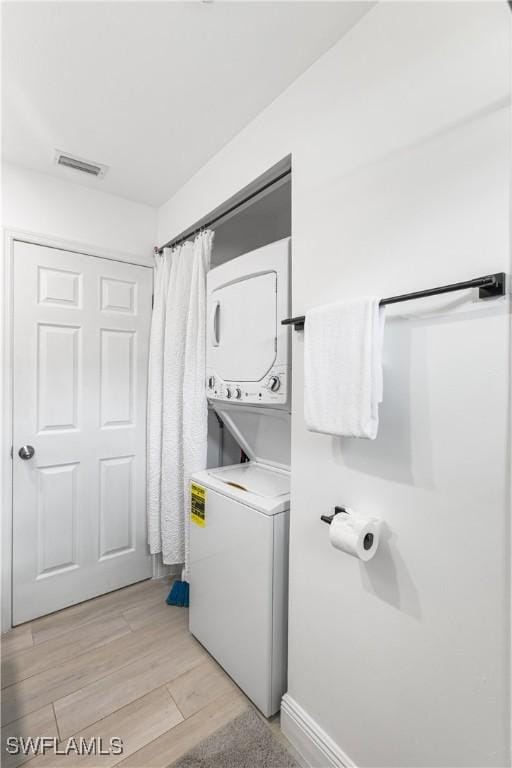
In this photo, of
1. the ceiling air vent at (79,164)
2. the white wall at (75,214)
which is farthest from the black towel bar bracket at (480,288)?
the white wall at (75,214)

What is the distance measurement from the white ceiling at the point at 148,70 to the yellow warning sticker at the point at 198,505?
5.72ft

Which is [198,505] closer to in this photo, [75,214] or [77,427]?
[77,427]

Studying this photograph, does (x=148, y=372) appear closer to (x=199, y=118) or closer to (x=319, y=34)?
(x=199, y=118)

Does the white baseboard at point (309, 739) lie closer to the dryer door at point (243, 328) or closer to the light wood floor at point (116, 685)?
the light wood floor at point (116, 685)

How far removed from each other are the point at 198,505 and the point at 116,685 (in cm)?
86

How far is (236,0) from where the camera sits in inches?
Result: 44.8

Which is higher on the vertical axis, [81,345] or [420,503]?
[81,345]

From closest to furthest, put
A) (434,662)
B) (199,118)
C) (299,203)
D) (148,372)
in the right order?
(434,662) → (299,203) → (199,118) → (148,372)

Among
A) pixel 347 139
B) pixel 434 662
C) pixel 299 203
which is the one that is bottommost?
pixel 434 662

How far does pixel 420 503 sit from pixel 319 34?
1547mm

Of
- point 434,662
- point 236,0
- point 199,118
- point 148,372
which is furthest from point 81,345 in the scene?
point 434,662

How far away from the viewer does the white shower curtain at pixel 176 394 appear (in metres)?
2.10

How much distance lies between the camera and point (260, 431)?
2.04 metres

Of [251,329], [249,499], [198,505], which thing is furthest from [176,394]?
[249,499]
